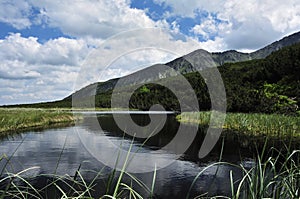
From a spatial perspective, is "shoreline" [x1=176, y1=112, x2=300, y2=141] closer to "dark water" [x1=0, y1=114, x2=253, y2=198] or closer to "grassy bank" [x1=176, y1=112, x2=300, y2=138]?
"grassy bank" [x1=176, y1=112, x2=300, y2=138]

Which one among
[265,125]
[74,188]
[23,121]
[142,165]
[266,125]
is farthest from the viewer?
[23,121]

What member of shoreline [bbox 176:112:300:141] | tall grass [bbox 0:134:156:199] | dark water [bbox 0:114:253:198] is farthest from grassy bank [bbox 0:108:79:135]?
shoreline [bbox 176:112:300:141]

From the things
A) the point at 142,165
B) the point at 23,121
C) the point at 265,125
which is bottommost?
the point at 142,165

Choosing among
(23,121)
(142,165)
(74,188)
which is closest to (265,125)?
(142,165)

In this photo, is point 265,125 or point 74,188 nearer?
point 74,188

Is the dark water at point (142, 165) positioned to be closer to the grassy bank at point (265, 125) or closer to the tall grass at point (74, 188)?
the tall grass at point (74, 188)

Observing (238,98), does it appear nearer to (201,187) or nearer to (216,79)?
(216,79)

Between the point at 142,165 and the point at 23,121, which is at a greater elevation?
the point at 23,121

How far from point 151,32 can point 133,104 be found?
258 ft

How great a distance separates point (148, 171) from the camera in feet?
28.9

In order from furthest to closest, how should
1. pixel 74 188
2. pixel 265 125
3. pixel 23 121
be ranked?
pixel 23 121, pixel 265 125, pixel 74 188

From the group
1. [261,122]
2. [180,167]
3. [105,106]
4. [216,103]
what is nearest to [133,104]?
[105,106]

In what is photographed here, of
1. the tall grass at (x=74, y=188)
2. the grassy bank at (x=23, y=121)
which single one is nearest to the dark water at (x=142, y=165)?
the tall grass at (x=74, y=188)

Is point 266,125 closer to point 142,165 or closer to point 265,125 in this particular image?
point 265,125
